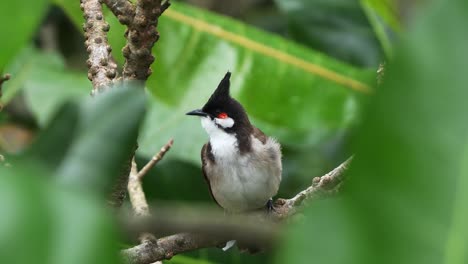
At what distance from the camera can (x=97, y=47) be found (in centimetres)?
197

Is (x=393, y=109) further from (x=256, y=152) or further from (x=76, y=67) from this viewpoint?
(x=76, y=67)

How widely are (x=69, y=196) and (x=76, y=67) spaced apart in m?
4.02

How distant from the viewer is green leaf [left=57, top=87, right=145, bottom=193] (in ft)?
2.11

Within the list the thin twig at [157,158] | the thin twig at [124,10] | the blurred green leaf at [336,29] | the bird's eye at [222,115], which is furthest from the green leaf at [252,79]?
the thin twig at [124,10]

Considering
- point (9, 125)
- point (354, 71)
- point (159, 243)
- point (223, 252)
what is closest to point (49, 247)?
point (159, 243)

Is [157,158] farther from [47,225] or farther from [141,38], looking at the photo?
[47,225]

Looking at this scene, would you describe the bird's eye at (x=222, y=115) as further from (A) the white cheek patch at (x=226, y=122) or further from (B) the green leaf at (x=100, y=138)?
(B) the green leaf at (x=100, y=138)

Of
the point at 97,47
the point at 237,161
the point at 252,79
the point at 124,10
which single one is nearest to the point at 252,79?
the point at 252,79

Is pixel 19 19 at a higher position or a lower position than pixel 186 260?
higher

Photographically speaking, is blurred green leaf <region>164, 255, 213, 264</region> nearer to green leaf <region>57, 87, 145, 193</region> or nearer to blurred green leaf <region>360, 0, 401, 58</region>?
blurred green leaf <region>360, 0, 401, 58</region>

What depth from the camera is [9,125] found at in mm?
3855

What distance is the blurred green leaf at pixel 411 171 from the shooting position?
0.53 metres

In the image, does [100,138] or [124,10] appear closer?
[100,138]

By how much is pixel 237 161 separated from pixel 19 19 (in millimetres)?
1797
